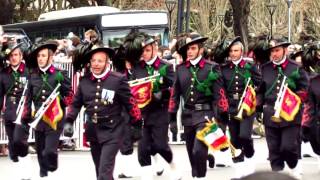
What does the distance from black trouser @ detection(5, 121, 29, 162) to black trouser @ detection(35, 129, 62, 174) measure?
71cm

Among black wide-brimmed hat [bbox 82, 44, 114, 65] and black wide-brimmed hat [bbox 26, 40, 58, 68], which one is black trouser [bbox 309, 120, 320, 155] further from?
black wide-brimmed hat [bbox 82, 44, 114, 65]

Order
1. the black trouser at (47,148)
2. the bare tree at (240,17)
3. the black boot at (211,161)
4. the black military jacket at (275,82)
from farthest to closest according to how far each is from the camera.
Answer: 1. the bare tree at (240,17)
2. the black boot at (211,161)
3. the black military jacket at (275,82)
4. the black trouser at (47,148)

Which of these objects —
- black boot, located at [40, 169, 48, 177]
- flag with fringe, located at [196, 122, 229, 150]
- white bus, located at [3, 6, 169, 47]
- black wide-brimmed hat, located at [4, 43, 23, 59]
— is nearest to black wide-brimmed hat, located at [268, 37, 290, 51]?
flag with fringe, located at [196, 122, 229, 150]

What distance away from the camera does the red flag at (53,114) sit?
397 inches

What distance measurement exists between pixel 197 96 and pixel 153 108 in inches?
39.3

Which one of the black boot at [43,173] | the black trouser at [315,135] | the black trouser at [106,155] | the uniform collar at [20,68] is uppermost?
the uniform collar at [20,68]

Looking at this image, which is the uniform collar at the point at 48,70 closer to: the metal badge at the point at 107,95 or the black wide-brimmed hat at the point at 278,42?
the metal badge at the point at 107,95

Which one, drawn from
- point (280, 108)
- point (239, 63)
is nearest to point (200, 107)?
point (280, 108)

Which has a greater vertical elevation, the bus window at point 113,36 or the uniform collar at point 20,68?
the bus window at point 113,36

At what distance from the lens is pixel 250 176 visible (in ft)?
9.39

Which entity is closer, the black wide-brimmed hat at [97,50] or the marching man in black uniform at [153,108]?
the black wide-brimmed hat at [97,50]

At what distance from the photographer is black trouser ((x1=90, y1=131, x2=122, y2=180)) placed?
328 inches

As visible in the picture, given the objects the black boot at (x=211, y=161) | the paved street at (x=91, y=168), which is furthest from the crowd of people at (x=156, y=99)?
the black boot at (x=211, y=161)

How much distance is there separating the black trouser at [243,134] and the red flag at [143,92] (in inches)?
56.7
